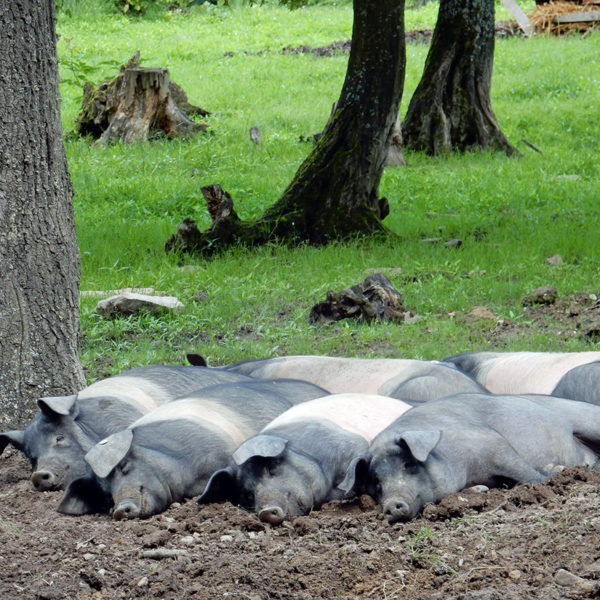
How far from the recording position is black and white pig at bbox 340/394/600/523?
356cm

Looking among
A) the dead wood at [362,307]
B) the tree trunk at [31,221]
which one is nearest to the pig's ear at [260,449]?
the tree trunk at [31,221]

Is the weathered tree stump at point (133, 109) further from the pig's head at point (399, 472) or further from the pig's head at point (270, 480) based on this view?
the pig's head at point (399, 472)

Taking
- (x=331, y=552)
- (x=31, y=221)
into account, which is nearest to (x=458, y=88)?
(x=31, y=221)

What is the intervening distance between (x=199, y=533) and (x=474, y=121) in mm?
10193

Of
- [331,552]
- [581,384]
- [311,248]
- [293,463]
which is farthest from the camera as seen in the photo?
[311,248]

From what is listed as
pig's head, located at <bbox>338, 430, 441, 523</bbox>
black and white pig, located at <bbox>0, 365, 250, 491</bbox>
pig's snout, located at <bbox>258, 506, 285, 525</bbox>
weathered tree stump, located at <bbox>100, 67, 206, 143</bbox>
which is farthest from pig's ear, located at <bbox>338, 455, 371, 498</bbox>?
weathered tree stump, located at <bbox>100, 67, 206, 143</bbox>

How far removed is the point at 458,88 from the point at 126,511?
32.7 ft

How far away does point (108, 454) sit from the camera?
370cm

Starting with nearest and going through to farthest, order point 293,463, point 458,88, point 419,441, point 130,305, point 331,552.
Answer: point 331,552 → point 419,441 → point 293,463 → point 130,305 → point 458,88

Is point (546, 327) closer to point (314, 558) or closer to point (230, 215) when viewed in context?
point (230, 215)

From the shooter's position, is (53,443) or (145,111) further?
(145,111)

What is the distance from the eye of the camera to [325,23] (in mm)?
22141

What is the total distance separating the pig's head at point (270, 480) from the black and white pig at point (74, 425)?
78 cm

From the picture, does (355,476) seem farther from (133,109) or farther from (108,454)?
(133,109)
